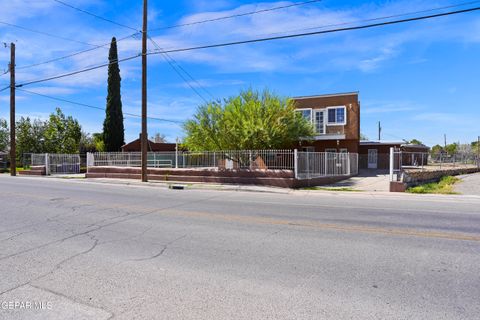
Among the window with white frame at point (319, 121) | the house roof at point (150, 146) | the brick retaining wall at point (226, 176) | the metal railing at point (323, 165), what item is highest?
the window with white frame at point (319, 121)

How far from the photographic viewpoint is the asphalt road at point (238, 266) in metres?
3.56

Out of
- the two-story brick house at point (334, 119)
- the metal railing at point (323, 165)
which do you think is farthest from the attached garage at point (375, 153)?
the metal railing at point (323, 165)

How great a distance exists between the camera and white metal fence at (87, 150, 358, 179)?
18.8 m

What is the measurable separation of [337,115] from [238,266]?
2503 centimetres

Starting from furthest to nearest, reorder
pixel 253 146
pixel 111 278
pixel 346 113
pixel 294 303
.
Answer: pixel 346 113 < pixel 253 146 < pixel 111 278 < pixel 294 303

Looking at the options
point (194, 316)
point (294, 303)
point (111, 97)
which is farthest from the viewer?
point (111, 97)

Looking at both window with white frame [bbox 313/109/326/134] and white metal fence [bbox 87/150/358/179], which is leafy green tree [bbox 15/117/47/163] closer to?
white metal fence [bbox 87/150/358/179]

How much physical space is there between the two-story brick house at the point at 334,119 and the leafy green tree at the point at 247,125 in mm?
5199

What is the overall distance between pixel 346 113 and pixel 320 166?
930 cm

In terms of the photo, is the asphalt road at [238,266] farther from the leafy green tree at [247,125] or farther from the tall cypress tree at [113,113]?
the tall cypress tree at [113,113]

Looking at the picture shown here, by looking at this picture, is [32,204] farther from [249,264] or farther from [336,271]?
[336,271]

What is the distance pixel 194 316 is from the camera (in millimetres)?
3381

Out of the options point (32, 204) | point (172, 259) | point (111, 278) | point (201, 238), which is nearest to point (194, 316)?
point (111, 278)

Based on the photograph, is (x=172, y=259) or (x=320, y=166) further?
(x=320, y=166)
